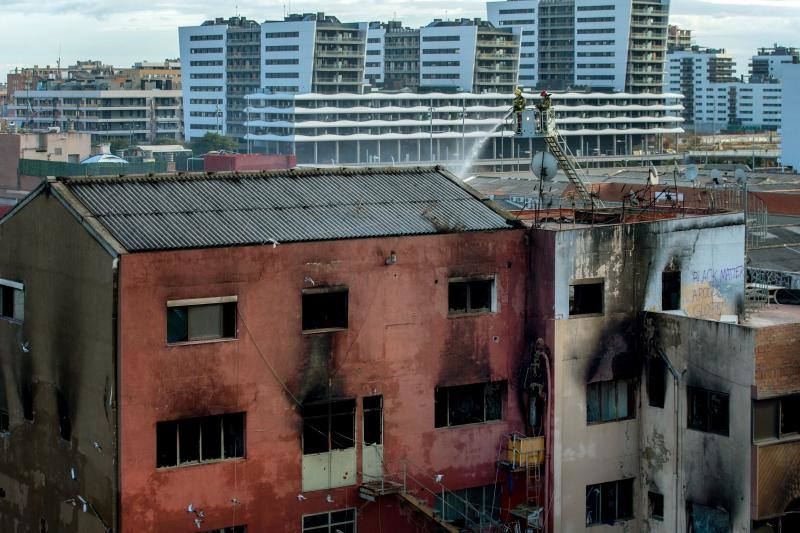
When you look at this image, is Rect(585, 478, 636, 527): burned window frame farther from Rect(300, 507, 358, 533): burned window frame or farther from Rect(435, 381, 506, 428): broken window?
Rect(300, 507, 358, 533): burned window frame

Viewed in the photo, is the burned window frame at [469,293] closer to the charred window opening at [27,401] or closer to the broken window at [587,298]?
the broken window at [587,298]

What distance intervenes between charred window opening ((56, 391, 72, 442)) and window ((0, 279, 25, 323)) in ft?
6.51

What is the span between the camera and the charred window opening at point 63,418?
2517 cm

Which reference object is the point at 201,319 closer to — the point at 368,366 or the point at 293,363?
the point at 293,363

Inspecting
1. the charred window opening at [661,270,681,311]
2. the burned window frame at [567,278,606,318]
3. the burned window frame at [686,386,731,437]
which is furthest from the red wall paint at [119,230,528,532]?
the burned window frame at [686,386,731,437]

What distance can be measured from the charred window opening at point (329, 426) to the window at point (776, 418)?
7870mm

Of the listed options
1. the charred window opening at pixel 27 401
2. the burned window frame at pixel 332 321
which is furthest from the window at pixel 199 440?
the charred window opening at pixel 27 401

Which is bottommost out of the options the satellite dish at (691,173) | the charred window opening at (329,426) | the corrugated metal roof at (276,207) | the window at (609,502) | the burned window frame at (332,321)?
the window at (609,502)

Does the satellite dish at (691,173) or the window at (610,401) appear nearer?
the window at (610,401)

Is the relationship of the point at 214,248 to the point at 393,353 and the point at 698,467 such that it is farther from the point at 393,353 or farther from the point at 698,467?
the point at 698,467

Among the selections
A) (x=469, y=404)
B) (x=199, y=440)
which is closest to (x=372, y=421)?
(x=469, y=404)

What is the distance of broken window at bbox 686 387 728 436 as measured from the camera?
26.6 metres

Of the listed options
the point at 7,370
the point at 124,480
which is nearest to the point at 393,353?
the point at 124,480

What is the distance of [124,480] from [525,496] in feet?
28.4
